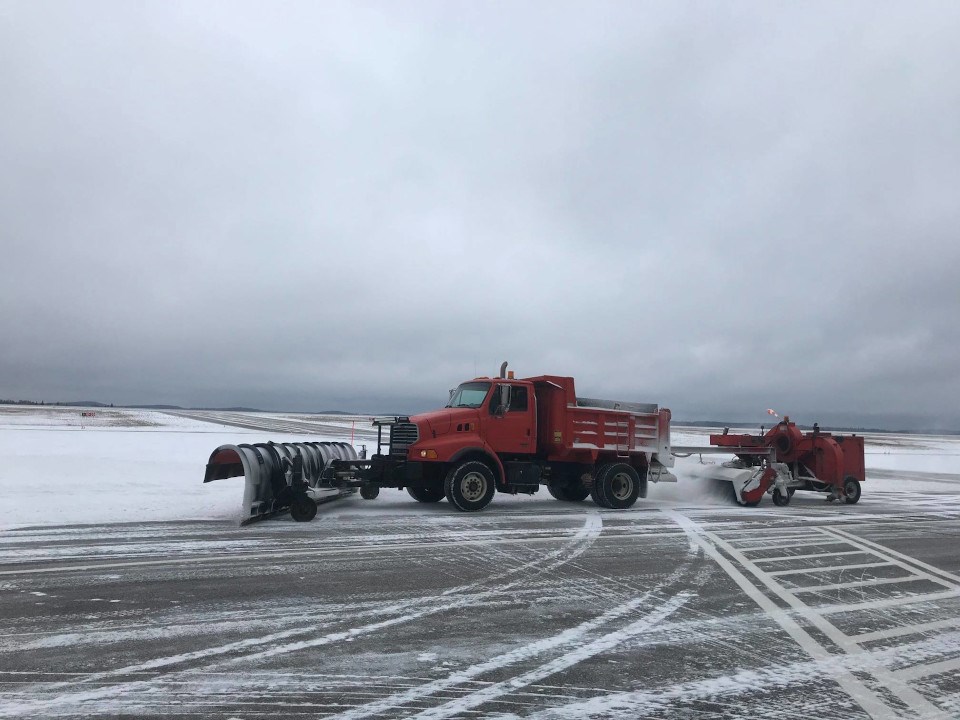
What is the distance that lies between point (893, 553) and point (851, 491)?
7.33 m

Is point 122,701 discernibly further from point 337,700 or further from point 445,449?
point 445,449

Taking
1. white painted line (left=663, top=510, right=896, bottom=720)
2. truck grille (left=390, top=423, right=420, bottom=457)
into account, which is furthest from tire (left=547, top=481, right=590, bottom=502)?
white painted line (left=663, top=510, right=896, bottom=720)

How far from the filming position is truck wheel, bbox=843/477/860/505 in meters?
16.4

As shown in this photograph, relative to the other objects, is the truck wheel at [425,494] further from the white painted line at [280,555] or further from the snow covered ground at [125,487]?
the white painted line at [280,555]

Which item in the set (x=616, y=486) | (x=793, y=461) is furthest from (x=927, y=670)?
(x=793, y=461)

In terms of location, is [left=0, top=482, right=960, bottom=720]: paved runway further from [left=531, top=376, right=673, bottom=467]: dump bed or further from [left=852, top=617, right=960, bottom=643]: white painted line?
[left=531, top=376, right=673, bottom=467]: dump bed

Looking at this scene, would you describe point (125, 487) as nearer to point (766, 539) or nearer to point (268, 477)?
point (268, 477)

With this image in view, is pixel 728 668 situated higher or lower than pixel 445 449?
lower

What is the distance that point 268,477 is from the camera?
1146 centimetres

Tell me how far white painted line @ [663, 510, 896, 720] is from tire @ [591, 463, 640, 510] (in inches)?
170

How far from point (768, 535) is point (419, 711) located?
865 cm

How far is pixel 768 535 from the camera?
36.8ft

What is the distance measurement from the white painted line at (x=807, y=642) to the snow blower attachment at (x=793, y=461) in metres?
6.90

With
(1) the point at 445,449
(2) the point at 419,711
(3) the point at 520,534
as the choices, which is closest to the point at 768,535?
(3) the point at 520,534
